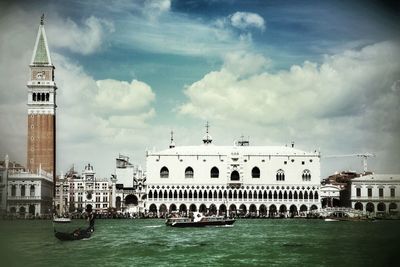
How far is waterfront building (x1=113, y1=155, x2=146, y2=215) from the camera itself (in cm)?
5172

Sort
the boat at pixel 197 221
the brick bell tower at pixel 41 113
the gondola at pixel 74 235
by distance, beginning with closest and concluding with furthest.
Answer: the gondola at pixel 74 235, the boat at pixel 197 221, the brick bell tower at pixel 41 113

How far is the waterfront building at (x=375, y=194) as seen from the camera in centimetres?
4512

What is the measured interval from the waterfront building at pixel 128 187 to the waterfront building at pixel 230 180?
204 inches

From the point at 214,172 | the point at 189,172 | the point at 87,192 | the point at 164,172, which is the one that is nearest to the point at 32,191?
the point at 164,172

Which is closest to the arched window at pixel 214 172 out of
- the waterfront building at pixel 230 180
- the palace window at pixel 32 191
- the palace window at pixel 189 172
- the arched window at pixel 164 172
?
the waterfront building at pixel 230 180

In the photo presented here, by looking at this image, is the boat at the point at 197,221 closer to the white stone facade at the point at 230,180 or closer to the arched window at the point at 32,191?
the arched window at the point at 32,191

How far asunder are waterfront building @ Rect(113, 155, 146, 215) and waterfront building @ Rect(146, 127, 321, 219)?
519cm

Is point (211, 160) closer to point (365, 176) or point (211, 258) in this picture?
point (365, 176)

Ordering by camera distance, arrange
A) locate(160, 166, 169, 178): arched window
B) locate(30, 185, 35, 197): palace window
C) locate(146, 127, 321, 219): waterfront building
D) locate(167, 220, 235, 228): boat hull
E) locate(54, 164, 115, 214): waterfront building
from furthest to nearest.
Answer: locate(54, 164, 115, 214): waterfront building < locate(160, 166, 169, 178): arched window < locate(146, 127, 321, 219): waterfront building < locate(30, 185, 35, 197): palace window < locate(167, 220, 235, 228): boat hull

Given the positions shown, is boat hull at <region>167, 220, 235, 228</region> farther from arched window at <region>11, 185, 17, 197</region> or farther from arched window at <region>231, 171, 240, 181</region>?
arched window at <region>231, 171, 240, 181</region>

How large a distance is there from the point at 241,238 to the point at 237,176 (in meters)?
22.2

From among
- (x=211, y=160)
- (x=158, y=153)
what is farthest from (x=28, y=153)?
(x=211, y=160)

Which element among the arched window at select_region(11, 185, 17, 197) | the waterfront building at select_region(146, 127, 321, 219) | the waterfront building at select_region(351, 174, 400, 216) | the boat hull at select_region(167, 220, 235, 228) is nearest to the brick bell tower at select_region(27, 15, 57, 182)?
the arched window at select_region(11, 185, 17, 197)

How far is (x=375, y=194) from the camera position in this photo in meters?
45.6
